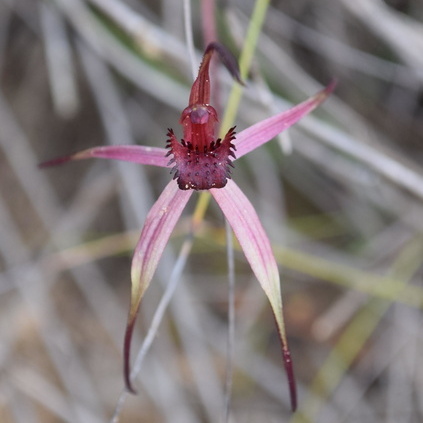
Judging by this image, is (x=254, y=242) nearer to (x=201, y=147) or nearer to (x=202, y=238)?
(x=201, y=147)

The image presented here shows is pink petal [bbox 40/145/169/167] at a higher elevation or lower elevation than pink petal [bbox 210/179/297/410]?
higher

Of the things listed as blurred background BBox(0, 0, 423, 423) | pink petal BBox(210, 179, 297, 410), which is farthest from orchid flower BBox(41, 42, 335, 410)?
blurred background BBox(0, 0, 423, 423)

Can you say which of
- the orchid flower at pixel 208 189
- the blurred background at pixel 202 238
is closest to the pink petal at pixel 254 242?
the orchid flower at pixel 208 189

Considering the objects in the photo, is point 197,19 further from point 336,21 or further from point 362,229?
point 362,229

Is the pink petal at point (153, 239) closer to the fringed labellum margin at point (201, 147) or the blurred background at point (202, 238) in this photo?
the fringed labellum margin at point (201, 147)

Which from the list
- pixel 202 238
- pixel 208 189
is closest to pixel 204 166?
pixel 208 189

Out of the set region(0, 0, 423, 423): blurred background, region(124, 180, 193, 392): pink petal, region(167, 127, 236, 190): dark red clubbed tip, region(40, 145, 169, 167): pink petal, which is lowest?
region(124, 180, 193, 392): pink petal

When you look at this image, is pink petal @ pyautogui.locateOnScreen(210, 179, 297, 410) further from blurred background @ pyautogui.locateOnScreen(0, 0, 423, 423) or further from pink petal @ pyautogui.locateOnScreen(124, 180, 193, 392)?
blurred background @ pyautogui.locateOnScreen(0, 0, 423, 423)
